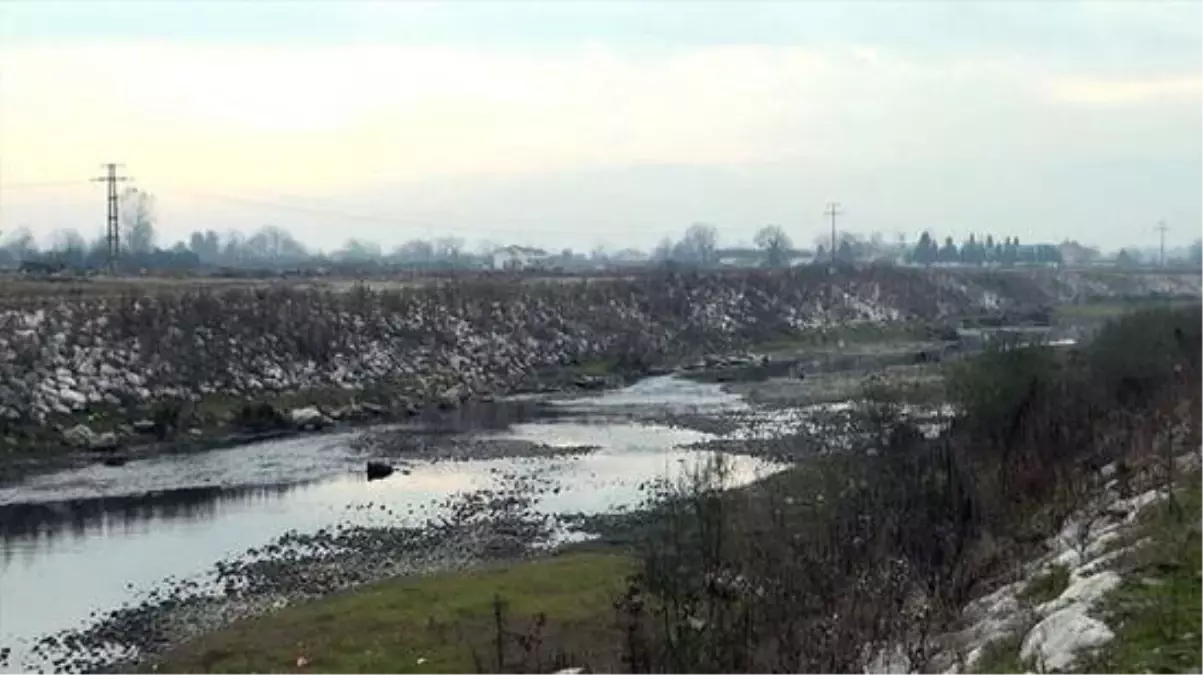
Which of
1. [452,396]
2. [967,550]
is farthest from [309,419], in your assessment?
[967,550]

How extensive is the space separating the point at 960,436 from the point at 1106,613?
19540mm

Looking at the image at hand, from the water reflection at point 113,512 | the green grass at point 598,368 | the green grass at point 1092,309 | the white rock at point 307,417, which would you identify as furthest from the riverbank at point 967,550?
the green grass at point 1092,309

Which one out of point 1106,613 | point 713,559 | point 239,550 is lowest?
point 239,550

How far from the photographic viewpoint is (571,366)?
84000mm

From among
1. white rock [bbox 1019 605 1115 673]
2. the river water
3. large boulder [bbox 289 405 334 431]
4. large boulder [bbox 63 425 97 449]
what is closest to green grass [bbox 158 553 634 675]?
the river water

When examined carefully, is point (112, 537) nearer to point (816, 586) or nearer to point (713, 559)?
point (713, 559)

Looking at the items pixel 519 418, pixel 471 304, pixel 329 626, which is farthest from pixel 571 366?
pixel 329 626

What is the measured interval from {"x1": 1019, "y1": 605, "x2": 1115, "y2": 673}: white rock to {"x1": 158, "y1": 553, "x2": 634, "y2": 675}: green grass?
9762 mm

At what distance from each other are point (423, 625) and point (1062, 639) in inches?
608

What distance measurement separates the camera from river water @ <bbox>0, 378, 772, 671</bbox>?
102 ft

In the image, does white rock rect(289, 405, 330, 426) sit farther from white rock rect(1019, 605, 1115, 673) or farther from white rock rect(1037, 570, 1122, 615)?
white rock rect(1019, 605, 1115, 673)

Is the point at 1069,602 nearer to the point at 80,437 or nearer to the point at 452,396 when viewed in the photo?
the point at 80,437

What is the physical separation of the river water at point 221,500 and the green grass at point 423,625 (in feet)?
14.4

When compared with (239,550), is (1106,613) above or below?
above
